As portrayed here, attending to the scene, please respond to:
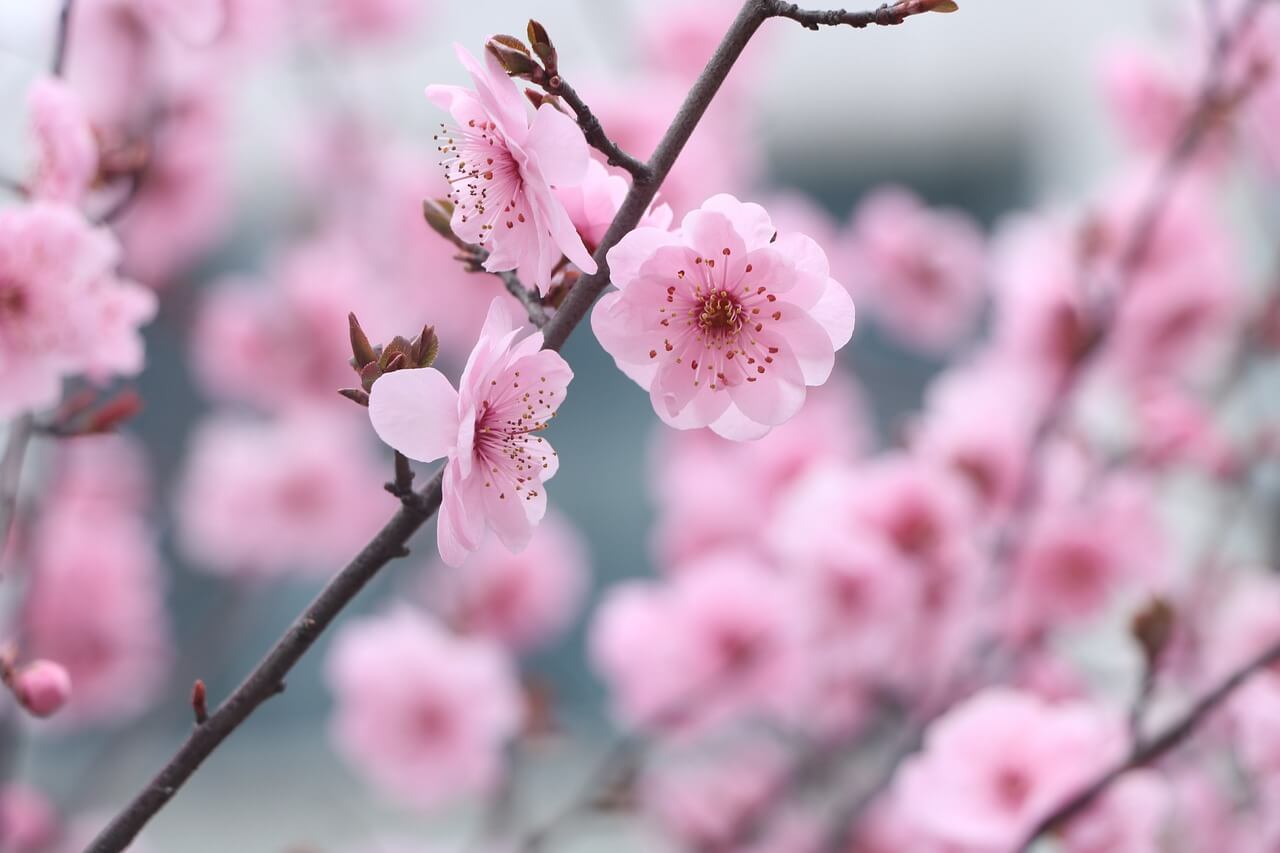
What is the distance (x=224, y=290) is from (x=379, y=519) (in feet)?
1.54

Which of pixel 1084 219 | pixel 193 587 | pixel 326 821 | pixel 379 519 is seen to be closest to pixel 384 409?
pixel 1084 219

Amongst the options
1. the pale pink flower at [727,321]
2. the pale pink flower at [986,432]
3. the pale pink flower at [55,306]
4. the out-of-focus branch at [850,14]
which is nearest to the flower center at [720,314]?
the pale pink flower at [727,321]

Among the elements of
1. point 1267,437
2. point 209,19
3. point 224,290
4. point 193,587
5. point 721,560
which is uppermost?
point 1267,437

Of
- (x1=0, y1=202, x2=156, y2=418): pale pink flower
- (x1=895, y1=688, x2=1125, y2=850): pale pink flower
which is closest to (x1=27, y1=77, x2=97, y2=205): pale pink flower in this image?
(x1=0, y1=202, x2=156, y2=418): pale pink flower

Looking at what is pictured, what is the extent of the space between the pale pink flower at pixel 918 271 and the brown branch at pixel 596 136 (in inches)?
59.7

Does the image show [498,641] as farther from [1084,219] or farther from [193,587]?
[193,587]

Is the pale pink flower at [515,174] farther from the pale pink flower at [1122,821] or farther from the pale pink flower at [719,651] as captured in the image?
the pale pink flower at [719,651]

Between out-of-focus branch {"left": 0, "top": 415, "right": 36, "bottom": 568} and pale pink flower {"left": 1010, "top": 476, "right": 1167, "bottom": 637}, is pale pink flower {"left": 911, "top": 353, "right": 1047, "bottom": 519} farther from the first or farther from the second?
out-of-focus branch {"left": 0, "top": 415, "right": 36, "bottom": 568}

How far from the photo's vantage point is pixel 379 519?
6.59 ft

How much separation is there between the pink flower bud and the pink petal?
0.80 feet

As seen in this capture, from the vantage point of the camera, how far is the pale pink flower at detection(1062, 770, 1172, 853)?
714 mm

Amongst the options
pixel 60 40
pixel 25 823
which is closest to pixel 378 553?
pixel 60 40

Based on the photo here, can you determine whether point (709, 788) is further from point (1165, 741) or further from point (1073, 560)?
point (1165, 741)

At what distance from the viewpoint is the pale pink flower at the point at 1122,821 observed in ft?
2.34
